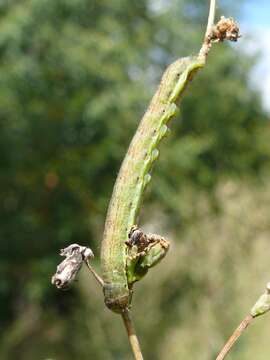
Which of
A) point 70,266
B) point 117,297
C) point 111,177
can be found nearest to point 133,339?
point 117,297

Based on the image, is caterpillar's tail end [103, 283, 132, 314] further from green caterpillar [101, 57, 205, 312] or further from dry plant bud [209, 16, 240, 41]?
dry plant bud [209, 16, 240, 41]

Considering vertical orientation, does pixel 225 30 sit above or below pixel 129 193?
above

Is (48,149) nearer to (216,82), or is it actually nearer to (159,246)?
(216,82)

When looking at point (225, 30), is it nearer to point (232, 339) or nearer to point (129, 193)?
point (129, 193)

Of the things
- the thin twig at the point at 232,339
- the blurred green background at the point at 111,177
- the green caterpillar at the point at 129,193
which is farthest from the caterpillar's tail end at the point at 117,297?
the blurred green background at the point at 111,177

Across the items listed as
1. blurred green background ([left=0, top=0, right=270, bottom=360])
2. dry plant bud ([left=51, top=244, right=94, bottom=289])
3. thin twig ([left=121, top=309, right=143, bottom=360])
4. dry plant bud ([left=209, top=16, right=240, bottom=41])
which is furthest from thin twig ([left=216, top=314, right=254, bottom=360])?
blurred green background ([left=0, top=0, right=270, bottom=360])

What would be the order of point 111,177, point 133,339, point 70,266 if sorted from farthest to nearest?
1. point 111,177
2. point 70,266
3. point 133,339
